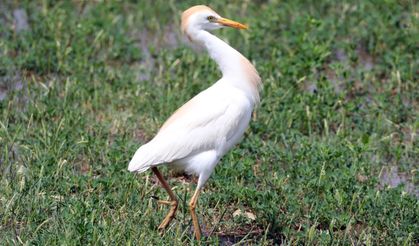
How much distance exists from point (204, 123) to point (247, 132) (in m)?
1.65

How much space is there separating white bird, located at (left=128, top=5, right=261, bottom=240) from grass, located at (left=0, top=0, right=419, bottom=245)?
1.15 ft

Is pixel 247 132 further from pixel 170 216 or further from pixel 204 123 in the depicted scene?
pixel 170 216

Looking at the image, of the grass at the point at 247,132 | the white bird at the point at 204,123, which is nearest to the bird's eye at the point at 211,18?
the white bird at the point at 204,123

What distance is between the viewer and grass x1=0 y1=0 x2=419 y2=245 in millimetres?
6492

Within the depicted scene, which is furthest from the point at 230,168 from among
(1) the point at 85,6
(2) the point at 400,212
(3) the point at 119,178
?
(1) the point at 85,6

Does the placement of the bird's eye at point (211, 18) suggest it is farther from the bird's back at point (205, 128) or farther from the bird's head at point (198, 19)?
the bird's back at point (205, 128)

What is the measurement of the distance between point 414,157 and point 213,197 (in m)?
1.80

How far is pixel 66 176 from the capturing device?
22.9 ft

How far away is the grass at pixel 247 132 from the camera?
21.3 ft

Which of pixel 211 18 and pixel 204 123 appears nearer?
pixel 204 123

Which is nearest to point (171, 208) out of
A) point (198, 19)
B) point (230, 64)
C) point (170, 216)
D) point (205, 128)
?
point (170, 216)

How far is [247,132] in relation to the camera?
313 inches

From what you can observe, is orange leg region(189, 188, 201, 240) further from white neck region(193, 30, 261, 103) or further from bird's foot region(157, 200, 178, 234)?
white neck region(193, 30, 261, 103)

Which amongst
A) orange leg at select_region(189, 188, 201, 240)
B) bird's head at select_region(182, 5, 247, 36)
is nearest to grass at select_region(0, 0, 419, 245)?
orange leg at select_region(189, 188, 201, 240)
